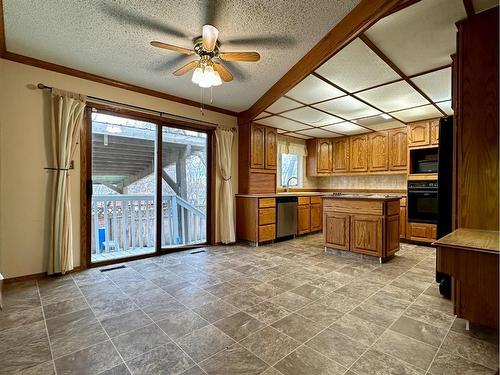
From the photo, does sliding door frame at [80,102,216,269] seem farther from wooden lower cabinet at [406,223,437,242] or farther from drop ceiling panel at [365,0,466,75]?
wooden lower cabinet at [406,223,437,242]

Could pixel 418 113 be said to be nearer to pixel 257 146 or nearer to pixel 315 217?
pixel 315 217

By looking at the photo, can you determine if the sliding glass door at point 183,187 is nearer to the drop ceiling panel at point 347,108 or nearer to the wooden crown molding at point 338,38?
the wooden crown molding at point 338,38

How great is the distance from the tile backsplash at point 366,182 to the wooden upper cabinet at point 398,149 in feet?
1.50

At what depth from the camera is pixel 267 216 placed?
15.5ft

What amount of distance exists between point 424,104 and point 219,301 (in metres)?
4.22

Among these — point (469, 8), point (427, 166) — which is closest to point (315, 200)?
point (427, 166)

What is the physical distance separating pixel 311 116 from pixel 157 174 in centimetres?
292

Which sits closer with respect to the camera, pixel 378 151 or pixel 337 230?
pixel 337 230

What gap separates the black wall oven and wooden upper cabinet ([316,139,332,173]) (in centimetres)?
198

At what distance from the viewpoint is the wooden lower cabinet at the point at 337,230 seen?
3.94 m

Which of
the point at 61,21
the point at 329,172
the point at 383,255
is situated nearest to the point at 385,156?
the point at 329,172

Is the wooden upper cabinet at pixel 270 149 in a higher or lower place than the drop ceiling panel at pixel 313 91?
lower

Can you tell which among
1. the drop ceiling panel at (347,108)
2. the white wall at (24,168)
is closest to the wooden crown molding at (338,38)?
the drop ceiling panel at (347,108)

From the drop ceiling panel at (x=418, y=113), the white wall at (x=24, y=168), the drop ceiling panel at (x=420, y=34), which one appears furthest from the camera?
the drop ceiling panel at (x=418, y=113)
